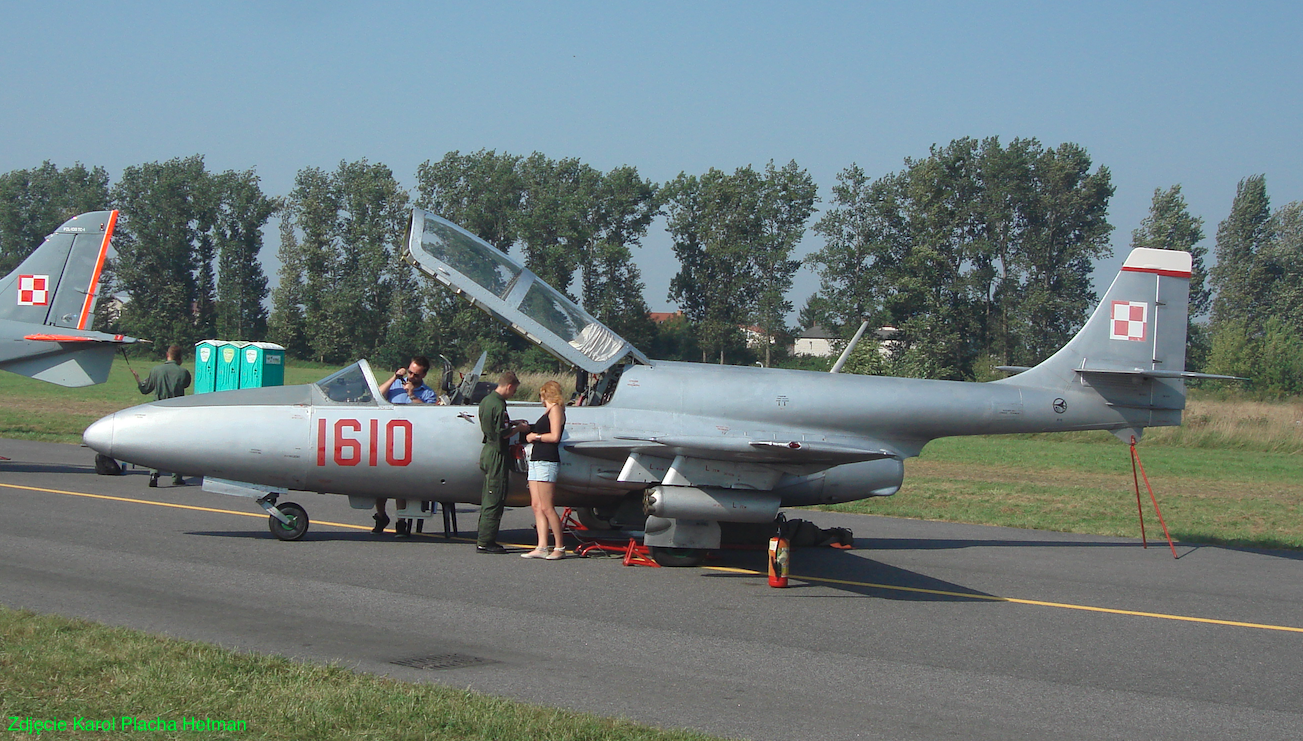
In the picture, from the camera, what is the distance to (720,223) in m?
59.3

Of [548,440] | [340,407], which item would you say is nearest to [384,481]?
[340,407]

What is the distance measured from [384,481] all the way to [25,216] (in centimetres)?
9447

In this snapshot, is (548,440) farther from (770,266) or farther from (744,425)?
(770,266)

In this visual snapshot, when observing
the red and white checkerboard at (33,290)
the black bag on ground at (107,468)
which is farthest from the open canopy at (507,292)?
the red and white checkerboard at (33,290)

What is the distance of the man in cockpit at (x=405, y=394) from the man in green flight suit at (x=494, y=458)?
3.25 feet

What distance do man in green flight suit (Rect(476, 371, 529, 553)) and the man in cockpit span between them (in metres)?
0.99

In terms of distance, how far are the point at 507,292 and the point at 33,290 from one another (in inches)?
463

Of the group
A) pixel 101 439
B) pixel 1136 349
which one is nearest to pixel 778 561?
pixel 1136 349

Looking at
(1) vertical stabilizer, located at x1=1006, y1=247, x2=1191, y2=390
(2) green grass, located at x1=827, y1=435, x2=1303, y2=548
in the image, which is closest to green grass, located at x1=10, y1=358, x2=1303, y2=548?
(2) green grass, located at x1=827, y1=435, x2=1303, y2=548

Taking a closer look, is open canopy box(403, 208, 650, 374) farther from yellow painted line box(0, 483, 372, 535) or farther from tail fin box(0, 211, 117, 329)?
tail fin box(0, 211, 117, 329)

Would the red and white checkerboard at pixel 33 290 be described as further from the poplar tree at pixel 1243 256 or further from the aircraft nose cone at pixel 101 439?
the poplar tree at pixel 1243 256

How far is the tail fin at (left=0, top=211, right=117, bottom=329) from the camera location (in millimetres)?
17438

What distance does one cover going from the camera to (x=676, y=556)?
10008mm

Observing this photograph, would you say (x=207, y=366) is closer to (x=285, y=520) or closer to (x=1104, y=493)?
(x=285, y=520)
